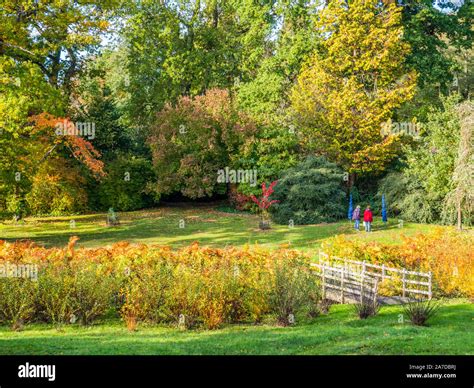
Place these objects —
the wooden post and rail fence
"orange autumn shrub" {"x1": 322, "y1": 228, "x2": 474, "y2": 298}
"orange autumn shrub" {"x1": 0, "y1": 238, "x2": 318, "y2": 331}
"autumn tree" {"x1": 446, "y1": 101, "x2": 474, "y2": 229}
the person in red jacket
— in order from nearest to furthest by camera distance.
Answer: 1. "orange autumn shrub" {"x1": 0, "y1": 238, "x2": 318, "y2": 331}
2. the wooden post and rail fence
3. "orange autumn shrub" {"x1": 322, "y1": 228, "x2": 474, "y2": 298}
4. "autumn tree" {"x1": 446, "y1": 101, "x2": 474, "y2": 229}
5. the person in red jacket

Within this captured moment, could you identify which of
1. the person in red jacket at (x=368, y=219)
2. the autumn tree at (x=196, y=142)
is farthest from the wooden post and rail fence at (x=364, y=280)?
the autumn tree at (x=196, y=142)

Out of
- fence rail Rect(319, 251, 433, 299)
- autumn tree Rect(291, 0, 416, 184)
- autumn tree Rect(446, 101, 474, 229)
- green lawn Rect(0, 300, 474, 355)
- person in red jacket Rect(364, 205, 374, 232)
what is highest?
autumn tree Rect(291, 0, 416, 184)

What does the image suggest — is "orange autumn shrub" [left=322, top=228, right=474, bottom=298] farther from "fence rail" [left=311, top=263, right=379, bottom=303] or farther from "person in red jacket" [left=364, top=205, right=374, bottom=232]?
"person in red jacket" [left=364, top=205, right=374, bottom=232]

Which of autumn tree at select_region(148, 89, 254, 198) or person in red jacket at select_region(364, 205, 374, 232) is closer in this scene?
person in red jacket at select_region(364, 205, 374, 232)

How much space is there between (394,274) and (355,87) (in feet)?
56.0

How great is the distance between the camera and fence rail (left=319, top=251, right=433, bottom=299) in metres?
14.4

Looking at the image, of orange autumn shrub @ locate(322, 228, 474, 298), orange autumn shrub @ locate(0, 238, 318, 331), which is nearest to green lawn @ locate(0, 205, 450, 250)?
orange autumn shrub @ locate(322, 228, 474, 298)

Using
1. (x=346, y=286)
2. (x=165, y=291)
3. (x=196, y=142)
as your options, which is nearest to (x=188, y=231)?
(x=196, y=142)

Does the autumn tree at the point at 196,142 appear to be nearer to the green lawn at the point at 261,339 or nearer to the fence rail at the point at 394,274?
the fence rail at the point at 394,274

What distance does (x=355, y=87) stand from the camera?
30531 mm

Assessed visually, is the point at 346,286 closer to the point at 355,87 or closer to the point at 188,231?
the point at 188,231

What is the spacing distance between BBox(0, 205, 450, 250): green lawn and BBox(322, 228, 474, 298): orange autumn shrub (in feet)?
11.9
